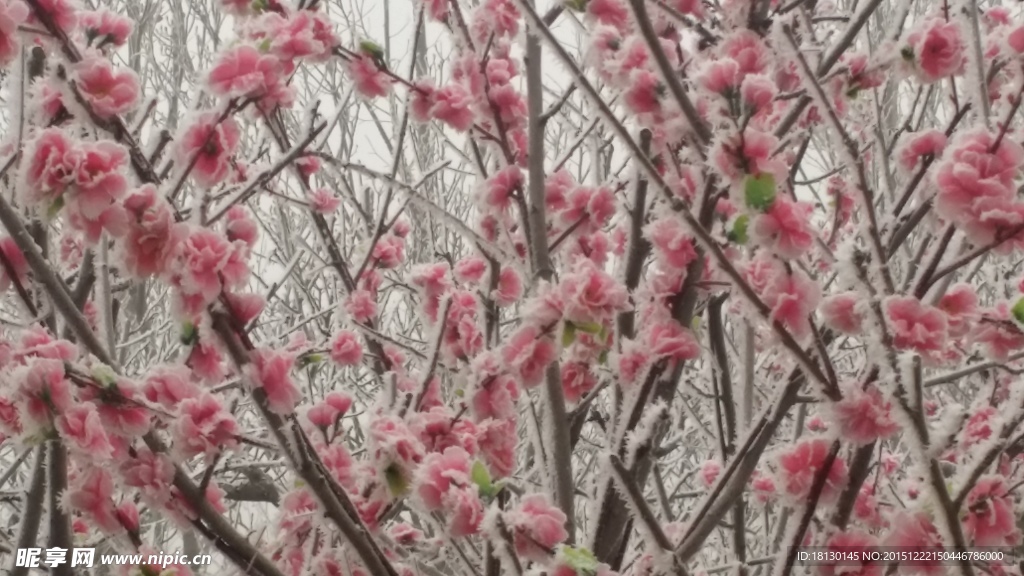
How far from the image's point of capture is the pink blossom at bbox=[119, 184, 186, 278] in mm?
1121

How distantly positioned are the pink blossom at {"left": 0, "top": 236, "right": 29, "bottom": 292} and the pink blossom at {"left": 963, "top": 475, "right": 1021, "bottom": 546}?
1.55m

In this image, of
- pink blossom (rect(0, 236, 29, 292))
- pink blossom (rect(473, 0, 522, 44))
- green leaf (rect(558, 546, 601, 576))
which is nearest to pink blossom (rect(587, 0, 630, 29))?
pink blossom (rect(473, 0, 522, 44))

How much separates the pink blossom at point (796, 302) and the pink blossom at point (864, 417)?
0.13m

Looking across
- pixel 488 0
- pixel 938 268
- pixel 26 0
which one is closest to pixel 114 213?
pixel 26 0

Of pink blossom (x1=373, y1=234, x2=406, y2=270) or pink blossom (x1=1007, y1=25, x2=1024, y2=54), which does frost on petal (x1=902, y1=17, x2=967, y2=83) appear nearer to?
pink blossom (x1=1007, y1=25, x2=1024, y2=54)

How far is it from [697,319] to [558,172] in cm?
49

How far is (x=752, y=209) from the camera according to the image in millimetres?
1119

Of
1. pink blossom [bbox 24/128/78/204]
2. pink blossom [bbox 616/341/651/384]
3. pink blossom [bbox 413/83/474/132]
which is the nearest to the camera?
pink blossom [bbox 24/128/78/204]

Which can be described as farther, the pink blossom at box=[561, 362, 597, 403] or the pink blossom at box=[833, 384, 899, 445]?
the pink blossom at box=[561, 362, 597, 403]

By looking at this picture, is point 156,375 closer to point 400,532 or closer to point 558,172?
point 400,532

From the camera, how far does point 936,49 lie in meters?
1.40

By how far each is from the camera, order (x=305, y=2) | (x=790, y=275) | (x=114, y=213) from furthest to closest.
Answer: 1. (x=305, y=2)
2. (x=790, y=275)
3. (x=114, y=213)

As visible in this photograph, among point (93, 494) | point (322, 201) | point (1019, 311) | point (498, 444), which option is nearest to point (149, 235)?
point (93, 494)

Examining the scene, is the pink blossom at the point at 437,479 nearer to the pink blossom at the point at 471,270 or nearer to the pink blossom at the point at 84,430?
the pink blossom at the point at 84,430
